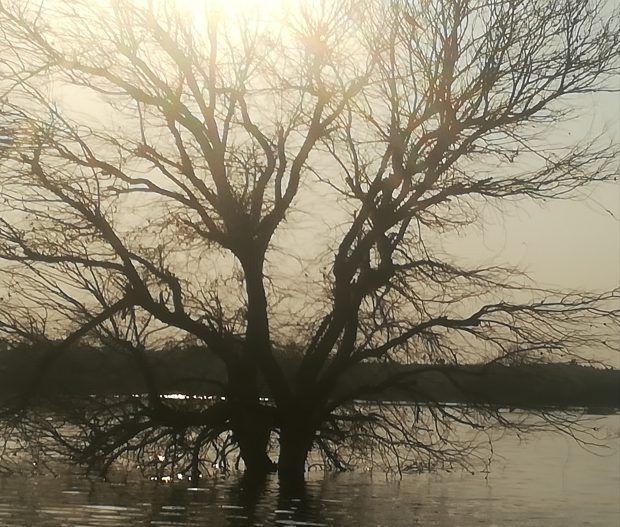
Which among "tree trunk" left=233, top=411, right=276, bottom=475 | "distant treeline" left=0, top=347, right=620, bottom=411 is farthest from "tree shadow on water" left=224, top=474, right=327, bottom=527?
"distant treeline" left=0, top=347, right=620, bottom=411

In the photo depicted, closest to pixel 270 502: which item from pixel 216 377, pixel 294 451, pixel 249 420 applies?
pixel 249 420

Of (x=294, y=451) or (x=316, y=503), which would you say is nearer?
(x=316, y=503)

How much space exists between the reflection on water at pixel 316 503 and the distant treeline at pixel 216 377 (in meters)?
1.43

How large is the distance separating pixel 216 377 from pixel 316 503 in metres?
3.16

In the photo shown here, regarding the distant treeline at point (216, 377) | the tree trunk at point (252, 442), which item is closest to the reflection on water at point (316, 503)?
the tree trunk at point (252, 442)

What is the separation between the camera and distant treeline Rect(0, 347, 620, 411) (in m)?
16.7

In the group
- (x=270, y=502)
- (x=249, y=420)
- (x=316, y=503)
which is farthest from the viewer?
(x=249, y=420)

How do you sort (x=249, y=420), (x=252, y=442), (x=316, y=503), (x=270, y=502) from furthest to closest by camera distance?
(x=252, y=442)
(x=249, y=420)
(x=316, y=503)
(x=270, y=502)

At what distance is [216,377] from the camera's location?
18.5 m

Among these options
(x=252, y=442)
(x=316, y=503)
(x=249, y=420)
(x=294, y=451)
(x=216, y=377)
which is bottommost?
(x=316, y=503)

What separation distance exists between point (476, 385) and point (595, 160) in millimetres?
3998

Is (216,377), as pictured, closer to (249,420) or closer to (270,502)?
(249,420)

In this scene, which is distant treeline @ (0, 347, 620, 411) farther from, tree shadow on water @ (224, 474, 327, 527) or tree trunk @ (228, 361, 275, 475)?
tree shadow on water @ (224, 474, 327, 527)

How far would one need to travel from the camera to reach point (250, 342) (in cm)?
1811
